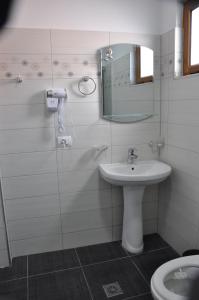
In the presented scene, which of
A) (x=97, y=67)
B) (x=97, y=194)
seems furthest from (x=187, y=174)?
(x=97, y=67)

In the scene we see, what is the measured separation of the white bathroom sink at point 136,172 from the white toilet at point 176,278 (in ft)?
2.12

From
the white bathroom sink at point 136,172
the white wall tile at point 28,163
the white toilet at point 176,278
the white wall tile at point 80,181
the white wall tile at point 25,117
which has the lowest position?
the white toilet at point 176,278

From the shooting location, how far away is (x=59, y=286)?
1823mm

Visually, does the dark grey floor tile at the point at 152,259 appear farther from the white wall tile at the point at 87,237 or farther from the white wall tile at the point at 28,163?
the white wall tile at the point at 28,163

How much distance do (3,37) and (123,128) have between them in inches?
48.2

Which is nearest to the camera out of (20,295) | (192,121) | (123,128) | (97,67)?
(20,295)

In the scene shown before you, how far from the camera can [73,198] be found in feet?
7.29

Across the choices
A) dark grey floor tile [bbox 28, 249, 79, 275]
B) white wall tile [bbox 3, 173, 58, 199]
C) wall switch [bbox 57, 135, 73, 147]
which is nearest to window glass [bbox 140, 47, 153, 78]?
wall switch [bbox 57, 135, 73, 147]

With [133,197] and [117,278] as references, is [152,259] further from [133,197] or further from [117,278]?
[133,197]

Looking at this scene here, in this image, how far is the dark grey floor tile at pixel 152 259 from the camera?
1.98m

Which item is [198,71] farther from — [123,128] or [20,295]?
[20,295]

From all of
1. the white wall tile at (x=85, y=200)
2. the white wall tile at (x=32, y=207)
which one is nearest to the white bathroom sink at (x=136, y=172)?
the white wall tile at (x=85, y=200)

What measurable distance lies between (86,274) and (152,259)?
593 millimetres

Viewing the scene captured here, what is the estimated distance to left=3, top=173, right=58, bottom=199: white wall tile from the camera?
2061mm
